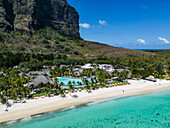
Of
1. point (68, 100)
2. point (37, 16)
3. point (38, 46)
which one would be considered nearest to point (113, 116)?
point (68, 100)

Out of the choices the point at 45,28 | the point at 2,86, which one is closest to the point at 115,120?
the point at 2,86

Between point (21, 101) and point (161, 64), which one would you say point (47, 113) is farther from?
point (161, 64)

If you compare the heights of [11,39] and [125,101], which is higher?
[11,39]

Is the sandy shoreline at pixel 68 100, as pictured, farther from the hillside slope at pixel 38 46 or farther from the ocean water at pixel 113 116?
the hillside slope at pixel 38 46

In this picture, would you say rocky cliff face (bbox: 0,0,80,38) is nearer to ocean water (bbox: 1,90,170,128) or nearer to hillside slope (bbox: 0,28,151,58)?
hillside slope (bbox: 0,28,151,58)

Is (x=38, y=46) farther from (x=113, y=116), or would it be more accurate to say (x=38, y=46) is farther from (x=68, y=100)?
(x=113, y=116)

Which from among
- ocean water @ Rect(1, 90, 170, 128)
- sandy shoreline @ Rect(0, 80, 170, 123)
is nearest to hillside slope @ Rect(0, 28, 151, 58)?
sandy shoreline @ Rect(0, 80, 170, 123)

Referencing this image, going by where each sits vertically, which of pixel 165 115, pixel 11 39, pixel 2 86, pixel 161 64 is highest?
pixel 11 39

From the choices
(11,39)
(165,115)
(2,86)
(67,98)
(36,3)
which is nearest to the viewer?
(165,115)
